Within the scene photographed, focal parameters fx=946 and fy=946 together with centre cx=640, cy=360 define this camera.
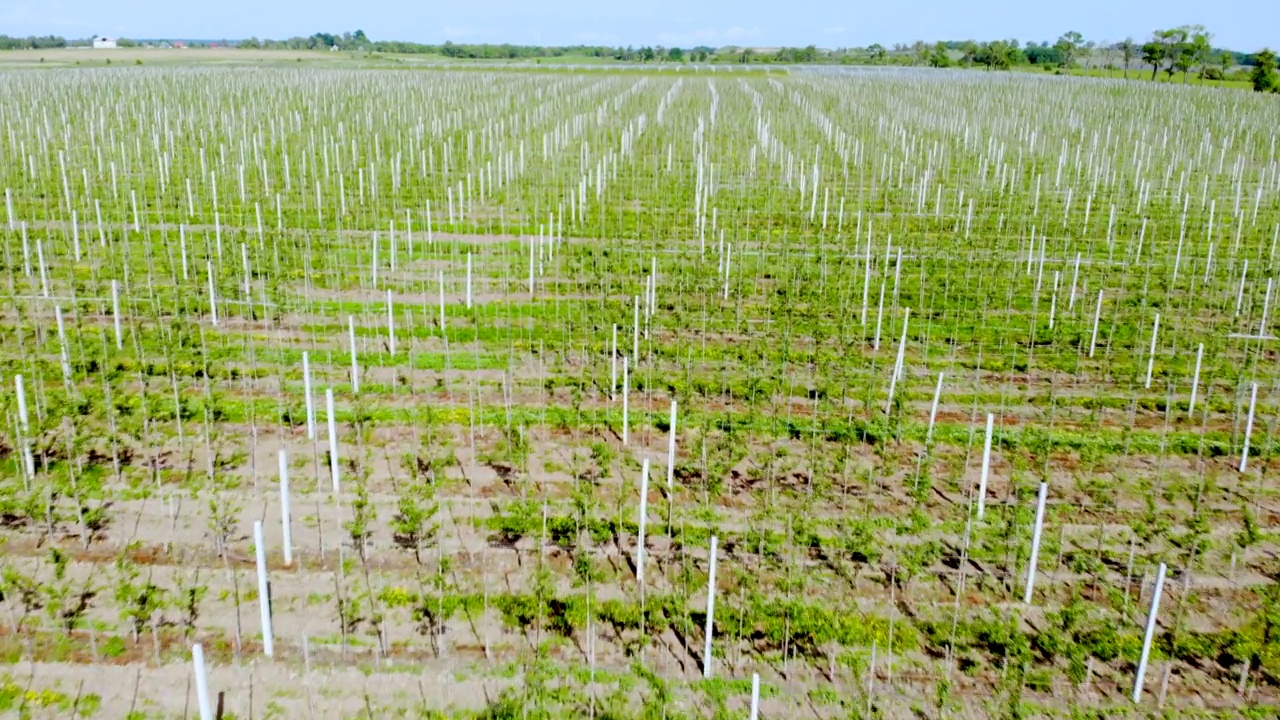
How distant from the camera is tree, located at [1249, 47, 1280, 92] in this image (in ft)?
193

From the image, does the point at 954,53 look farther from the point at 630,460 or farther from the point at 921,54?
the point at 630,460

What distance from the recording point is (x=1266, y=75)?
59.3 meters

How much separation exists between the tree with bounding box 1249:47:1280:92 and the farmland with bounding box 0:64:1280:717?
51.4m

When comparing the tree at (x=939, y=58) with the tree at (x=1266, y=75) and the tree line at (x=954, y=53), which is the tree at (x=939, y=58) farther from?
the tree at (x=1266, y=75)

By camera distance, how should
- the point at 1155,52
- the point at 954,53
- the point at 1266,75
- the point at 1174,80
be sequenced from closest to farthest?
1. the point at 1266,75
2. the point at 1155,52
3. the point at 1174,80
4. the point at 954,53

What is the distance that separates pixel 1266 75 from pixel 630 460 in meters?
67.2

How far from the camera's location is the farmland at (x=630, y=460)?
5594mm

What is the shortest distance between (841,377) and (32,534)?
7270 mm

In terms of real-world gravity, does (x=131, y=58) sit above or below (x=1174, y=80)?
below

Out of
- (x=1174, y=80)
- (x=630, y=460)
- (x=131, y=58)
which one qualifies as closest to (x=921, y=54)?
(x=1174, y=80)

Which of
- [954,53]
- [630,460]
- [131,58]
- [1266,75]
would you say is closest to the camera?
[630,460]

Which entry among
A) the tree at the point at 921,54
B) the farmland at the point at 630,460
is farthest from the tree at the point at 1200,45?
the farmland at the point at 630,460

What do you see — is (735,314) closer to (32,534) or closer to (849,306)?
(849,306)

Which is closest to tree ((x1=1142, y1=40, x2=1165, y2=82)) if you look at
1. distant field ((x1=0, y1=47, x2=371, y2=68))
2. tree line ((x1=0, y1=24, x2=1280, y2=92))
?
tree line ((x1=0, y1=24, x2=1280, y2=92))
